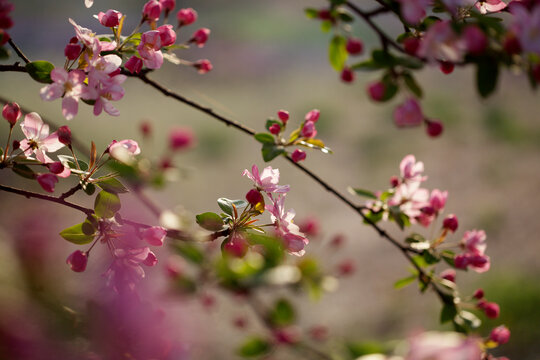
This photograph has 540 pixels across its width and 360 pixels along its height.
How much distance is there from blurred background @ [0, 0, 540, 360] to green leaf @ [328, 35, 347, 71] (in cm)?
25

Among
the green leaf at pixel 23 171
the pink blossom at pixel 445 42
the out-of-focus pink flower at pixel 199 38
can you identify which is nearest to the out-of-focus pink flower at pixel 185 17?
the out-of-focus pink flower at pixel 199 38

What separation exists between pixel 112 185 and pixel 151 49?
0.66 feet

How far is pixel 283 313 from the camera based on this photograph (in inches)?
15.5

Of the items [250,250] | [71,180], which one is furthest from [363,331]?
[71,180]

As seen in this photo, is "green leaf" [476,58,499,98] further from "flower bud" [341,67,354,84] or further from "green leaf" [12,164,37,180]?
"green leaf" [12,164,37,180]

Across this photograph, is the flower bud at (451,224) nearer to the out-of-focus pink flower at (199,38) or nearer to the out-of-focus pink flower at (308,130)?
the out-of-focus pink flower at (308,130)

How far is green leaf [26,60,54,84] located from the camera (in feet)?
1.93

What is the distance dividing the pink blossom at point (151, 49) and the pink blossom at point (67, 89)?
94 mm

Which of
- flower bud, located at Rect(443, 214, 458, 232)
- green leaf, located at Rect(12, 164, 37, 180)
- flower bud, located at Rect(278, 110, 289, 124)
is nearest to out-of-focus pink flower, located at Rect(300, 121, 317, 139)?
flower bud, located at Rect(278, 110, 289, 124)

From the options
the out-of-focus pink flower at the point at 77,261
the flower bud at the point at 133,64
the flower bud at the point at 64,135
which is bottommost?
the out-of-focus pink flower at the point at 77,261

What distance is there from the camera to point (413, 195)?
0.76m

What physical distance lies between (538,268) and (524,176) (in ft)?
3.86

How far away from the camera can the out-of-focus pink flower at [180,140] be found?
53cm

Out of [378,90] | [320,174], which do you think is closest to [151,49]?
[378,90]
